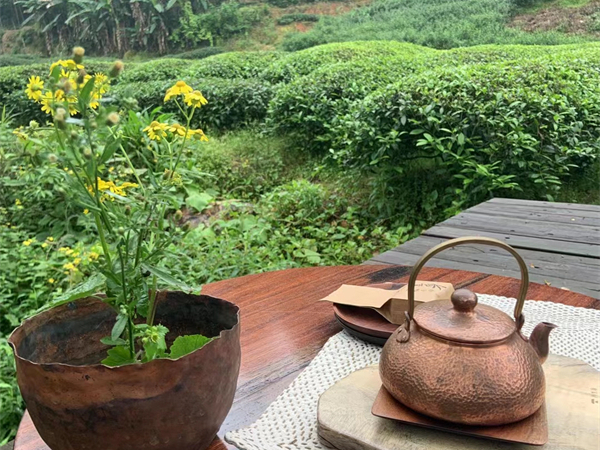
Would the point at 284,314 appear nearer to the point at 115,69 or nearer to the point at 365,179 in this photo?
the point at 115,69

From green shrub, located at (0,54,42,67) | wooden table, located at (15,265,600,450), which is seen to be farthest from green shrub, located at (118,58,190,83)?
wooden table, located at (15,265,600,450)

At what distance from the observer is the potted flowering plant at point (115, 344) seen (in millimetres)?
491

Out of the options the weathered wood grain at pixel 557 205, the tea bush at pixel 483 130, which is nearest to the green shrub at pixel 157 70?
the tea bush at pixel 483 130

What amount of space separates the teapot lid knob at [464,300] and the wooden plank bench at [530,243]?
1.07m

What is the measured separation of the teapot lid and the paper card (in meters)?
0.21

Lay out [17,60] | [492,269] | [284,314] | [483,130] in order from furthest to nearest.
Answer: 1. [17,60]
2. [483,130]
3. [492,269]
4. [284,314]

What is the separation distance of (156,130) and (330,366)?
0.37m

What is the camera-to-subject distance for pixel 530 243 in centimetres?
187

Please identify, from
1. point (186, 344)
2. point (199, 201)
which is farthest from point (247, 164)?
point (186, 344)

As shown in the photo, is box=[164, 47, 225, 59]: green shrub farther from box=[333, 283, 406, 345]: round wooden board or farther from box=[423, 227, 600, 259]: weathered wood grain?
box=[333, 283, 406, 345]: round wooden board

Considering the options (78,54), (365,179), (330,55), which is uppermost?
(78,54)

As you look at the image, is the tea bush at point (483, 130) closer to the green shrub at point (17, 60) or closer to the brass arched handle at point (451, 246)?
the brass arched handle at point (451, 246)

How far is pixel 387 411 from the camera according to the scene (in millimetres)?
563

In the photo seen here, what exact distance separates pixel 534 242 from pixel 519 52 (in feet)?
9.65
